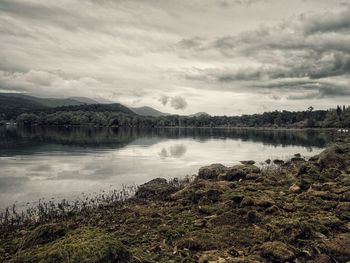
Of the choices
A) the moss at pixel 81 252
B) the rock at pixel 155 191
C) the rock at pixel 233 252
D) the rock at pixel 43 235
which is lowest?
the rock at pixel 155 191

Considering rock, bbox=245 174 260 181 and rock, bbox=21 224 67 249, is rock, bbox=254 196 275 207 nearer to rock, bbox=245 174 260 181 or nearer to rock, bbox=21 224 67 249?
rock, bbox=245 174 260 181

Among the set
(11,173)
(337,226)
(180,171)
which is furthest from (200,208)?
(11,173)

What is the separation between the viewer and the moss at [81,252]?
14438 millimetres

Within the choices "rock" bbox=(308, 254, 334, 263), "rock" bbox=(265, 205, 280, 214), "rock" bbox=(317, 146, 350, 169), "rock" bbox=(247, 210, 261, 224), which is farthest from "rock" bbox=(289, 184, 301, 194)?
"rock" bbox=(317, 146, 350, 169)

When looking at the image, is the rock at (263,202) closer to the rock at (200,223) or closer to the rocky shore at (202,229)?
the rocky shore at (202,229)

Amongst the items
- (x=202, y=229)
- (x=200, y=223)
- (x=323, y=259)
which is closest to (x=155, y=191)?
(x=200, y=223)

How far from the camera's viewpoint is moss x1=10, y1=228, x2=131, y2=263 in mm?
14438

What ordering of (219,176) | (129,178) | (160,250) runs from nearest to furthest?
(160,250) → (219,176) → (129,178)

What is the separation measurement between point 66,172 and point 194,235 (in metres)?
38.6

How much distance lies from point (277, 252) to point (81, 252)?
9886mm

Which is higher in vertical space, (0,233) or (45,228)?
(45,228)

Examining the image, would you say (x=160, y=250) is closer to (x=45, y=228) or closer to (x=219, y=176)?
(x=45, y=228)

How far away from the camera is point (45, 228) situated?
1859 cm

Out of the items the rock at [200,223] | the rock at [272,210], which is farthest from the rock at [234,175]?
the rock at [200,223]
